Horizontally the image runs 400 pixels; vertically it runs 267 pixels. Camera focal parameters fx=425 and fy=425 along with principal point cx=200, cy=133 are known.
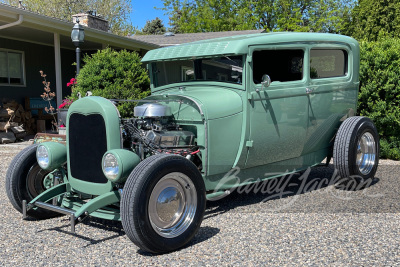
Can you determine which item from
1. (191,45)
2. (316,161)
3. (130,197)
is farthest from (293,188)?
(130,197)

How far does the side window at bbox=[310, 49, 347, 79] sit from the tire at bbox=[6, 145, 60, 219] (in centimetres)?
309

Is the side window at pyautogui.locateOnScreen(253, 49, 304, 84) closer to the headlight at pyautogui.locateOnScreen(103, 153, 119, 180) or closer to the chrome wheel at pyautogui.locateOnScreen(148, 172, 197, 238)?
the chrome wheel at pyautogui.locateOnScreen(148, 172, 197, 238)

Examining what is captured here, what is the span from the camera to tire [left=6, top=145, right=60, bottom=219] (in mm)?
3977

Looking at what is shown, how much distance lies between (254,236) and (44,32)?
9.82m

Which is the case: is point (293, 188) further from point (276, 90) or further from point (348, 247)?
point (348, 247)

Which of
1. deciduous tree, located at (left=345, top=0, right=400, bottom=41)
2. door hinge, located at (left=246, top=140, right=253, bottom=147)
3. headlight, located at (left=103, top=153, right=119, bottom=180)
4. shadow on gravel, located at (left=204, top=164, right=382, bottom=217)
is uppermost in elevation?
deciduous tree, located at (left=345, top=0, right=400, bottom=41)

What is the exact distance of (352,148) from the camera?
488 cm

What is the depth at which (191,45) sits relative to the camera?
448 centimetres

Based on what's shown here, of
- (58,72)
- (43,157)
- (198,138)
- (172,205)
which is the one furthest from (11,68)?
(172,205)

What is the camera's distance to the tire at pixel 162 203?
10.1 feet

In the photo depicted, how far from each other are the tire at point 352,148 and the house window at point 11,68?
33.2 ft

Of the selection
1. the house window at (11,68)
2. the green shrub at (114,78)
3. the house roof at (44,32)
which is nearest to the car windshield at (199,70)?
the green shrub at (114,78)

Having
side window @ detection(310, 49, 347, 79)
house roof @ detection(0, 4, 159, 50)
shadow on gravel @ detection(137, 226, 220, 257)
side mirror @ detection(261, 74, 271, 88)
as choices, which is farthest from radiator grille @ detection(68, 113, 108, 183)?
house roof @ detection(0, 4, 159, 50)

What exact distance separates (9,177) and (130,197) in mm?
1583
